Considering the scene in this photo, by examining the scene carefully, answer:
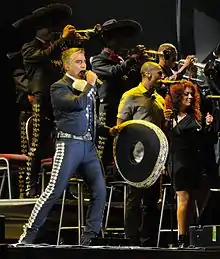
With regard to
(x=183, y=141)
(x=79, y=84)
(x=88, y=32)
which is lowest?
(x=183, y=141)

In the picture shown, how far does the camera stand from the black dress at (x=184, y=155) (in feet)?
23.1

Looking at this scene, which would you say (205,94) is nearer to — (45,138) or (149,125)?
(149,125)

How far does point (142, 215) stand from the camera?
7578mm

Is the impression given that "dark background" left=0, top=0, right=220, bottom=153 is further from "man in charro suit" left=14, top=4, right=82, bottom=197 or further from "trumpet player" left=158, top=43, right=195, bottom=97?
"trumpet player" left=158, top=43, right=195, bottom=97

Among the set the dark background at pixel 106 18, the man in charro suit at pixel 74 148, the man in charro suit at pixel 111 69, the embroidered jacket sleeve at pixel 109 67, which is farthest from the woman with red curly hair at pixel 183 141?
the dark background at pixel 106 18

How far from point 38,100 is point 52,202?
7.86ft

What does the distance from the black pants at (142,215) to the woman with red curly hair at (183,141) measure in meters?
0.39

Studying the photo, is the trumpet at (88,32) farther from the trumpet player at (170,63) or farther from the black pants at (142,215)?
the black pants at (142,215)

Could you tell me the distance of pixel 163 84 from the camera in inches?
288

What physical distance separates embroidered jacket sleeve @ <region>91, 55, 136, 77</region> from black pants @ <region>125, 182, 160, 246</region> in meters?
1.25

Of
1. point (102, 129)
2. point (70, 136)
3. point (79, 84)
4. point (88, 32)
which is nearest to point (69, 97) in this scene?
point (79, 84)

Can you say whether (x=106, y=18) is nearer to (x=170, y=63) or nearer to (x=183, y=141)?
(x=170, y=63)

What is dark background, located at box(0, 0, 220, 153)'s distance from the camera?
9.78m

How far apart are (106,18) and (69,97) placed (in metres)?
4.14
